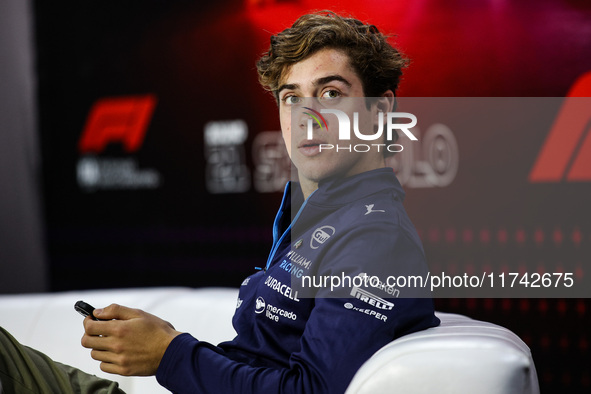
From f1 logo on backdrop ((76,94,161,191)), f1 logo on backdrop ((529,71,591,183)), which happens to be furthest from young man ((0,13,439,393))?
f1 logo on backdrop ((76,94,161,191))

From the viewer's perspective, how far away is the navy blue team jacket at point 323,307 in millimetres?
1049

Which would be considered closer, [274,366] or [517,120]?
[274,366]

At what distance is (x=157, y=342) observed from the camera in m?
1.16

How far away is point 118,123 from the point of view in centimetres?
365

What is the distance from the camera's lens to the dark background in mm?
2525

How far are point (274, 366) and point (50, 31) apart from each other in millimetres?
3363

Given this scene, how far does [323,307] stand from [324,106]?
46cm

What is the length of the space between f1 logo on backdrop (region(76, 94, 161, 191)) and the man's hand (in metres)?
2.45

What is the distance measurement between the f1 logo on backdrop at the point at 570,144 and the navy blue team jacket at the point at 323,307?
1.41m

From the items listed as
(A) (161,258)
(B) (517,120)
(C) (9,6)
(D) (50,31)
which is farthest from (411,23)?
(C) (9,6)

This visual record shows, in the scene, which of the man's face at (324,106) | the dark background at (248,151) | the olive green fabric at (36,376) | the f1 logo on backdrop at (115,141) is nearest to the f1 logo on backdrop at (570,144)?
the dark background at (248,151)

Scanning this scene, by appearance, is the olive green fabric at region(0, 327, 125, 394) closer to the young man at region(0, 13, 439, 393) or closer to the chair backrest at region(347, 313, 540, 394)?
the young man at region(0, 13, 439, 393)

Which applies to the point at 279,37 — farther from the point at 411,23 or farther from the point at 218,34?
the point at 218,34

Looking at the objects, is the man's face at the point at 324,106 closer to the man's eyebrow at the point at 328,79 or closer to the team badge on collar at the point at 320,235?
the man's eyebrow at the point at 328,79
